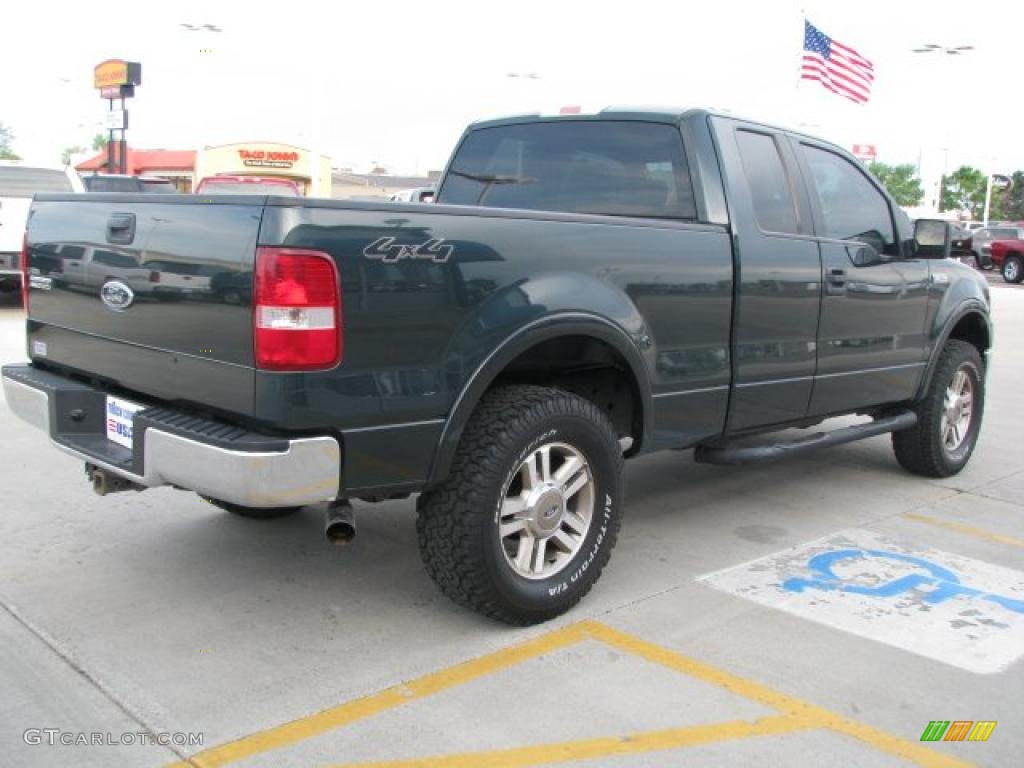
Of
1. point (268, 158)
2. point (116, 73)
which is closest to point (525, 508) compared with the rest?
point (116, 73)

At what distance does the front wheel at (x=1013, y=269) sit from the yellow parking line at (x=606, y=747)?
3172cm

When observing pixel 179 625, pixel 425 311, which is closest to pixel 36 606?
pixel 179 625

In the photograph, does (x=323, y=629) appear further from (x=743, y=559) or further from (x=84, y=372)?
(x=743, y=559)

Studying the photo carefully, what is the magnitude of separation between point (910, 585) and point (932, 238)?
7.35 feet

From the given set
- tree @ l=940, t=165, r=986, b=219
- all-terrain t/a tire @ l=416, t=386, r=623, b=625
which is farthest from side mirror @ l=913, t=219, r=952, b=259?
tree @ l=940, t=165, r=986, b=219

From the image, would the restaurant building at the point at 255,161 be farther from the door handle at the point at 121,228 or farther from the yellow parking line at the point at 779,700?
the yellow parking line at the point at 779,700

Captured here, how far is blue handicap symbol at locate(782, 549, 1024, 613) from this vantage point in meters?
4.21

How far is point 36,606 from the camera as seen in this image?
3.83 meters

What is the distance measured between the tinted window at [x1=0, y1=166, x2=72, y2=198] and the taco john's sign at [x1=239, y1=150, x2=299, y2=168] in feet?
105

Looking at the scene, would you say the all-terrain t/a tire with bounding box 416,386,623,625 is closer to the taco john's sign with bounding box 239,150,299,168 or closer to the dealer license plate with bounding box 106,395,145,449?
the dealer license plate with bounding box 106,395,145,449

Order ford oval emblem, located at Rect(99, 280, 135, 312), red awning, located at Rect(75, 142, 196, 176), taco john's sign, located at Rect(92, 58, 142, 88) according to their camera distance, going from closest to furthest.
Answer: ford oval emblem, located at Rect(99, 280, 135, 312) → taco john's sign, located at Rect(92, 58, 142, 88) → red awning, located at Rect(75, 142, 196, 176)

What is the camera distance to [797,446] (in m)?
5.04

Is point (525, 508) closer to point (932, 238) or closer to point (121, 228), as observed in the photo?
point (121, 228)

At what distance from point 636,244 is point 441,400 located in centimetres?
113
